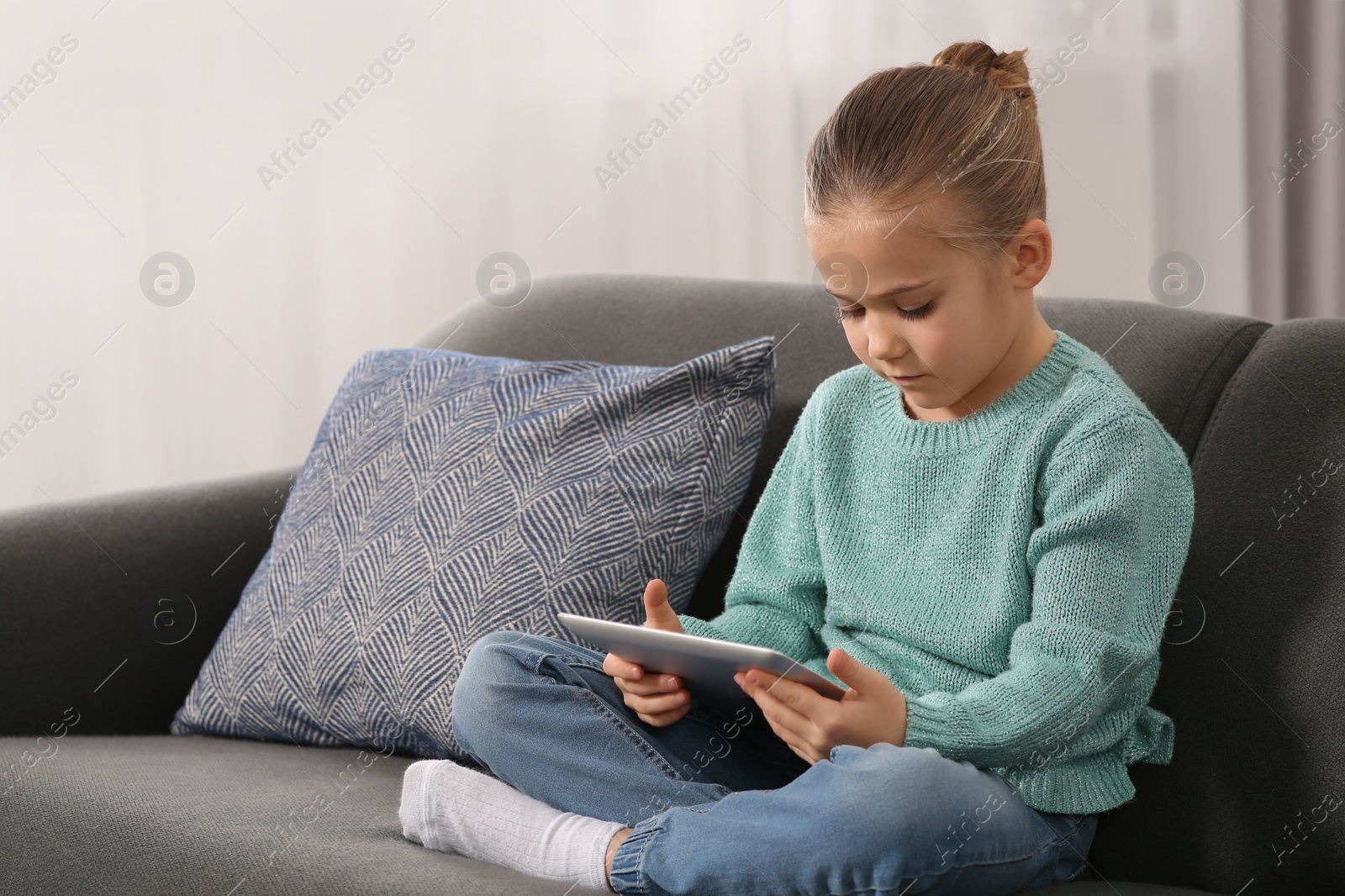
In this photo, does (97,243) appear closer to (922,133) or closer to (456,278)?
(456,278)

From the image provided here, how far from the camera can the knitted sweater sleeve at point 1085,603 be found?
2.79 feet

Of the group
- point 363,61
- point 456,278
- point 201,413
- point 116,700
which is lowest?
point 116,700

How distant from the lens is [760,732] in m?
1.03

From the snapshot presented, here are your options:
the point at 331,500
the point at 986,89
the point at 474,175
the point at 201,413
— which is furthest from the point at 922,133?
the point at 201,413

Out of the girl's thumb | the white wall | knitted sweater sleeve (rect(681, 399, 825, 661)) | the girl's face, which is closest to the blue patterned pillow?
knitted sweater sleeve (rect(681, 399, 825, 661))

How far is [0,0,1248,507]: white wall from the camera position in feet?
6.41

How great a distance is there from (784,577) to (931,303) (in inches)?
11.9

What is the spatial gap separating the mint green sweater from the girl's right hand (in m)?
0.09

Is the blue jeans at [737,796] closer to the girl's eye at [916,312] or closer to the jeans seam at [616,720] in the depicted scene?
the jeans seam at [616,720]

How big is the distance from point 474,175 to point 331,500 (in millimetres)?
965

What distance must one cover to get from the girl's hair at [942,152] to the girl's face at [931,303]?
0.04 feet

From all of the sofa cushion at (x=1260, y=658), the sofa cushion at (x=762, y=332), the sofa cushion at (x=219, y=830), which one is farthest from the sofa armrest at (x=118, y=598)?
the sofa cushion at (x=1260, y=658)

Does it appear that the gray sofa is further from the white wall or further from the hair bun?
the white wall

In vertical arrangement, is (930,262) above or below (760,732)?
above
